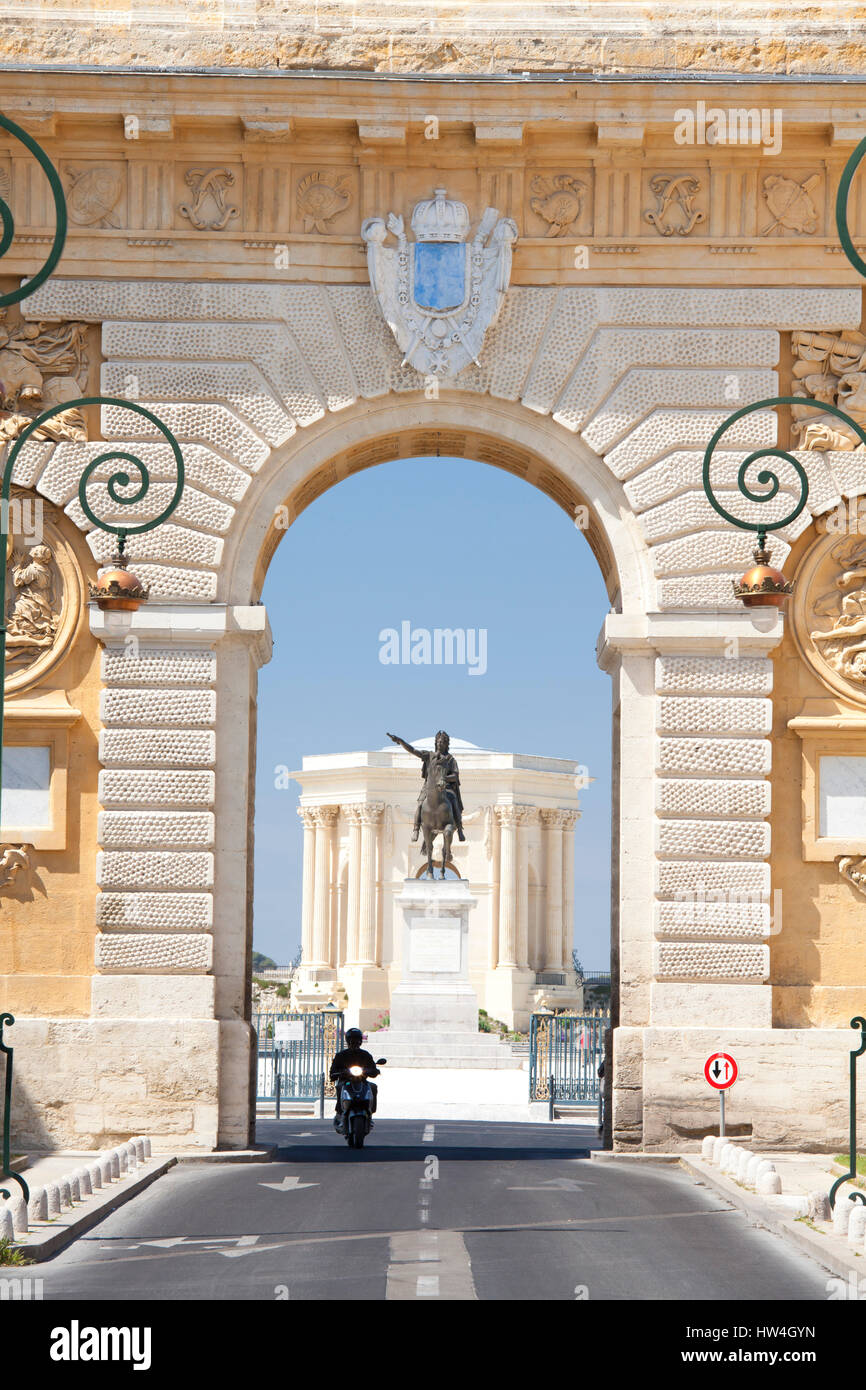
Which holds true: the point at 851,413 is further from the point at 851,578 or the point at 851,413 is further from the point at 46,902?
the point at 46,902

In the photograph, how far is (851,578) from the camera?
68.0ft

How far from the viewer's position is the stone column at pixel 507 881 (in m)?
76.1

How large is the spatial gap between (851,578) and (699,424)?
231 centimetres

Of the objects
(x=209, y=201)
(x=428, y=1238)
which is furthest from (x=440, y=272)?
(x=428, y=1238)

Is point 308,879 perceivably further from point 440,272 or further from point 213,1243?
point 213,1243

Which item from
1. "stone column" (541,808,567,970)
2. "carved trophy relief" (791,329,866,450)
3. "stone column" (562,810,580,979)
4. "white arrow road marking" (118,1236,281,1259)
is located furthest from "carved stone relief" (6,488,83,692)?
"stone column" (562,810,580,979)

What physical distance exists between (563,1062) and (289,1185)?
1954 centimetres

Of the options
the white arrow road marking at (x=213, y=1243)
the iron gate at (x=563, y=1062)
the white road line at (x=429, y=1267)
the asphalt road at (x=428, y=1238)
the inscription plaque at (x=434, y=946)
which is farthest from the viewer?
the inscription plaque at (x=434, y=946)

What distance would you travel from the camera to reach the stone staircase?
1604 inches

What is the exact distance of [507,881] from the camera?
252 ft

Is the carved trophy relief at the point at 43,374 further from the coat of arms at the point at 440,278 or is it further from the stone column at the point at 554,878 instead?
the stone column at the point at 554,878

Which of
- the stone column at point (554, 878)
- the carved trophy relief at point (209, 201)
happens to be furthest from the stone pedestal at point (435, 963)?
the stone column at point (554, 878)

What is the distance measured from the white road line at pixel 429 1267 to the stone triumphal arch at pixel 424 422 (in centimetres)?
635

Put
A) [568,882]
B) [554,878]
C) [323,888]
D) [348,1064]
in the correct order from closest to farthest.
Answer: [348,1064] → [323,888] → [554,878] → [568,882]
